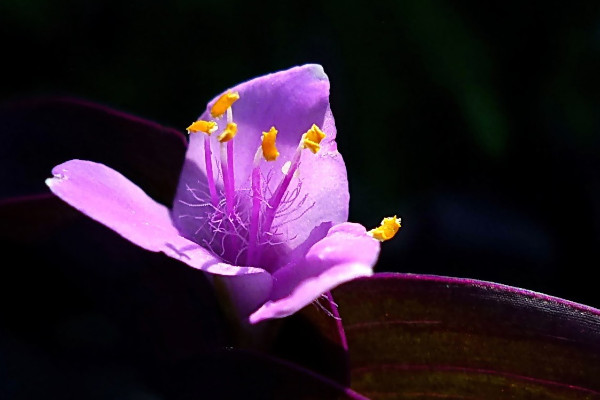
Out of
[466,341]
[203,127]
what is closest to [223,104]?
[203,127]

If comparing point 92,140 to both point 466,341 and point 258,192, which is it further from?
point 466,341

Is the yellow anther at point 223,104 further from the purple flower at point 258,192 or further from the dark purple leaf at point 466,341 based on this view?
the dark purple leaf at point 466,341

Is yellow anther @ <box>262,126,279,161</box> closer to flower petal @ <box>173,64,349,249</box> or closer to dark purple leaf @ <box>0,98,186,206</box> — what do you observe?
flower petal @ <box>173,64,349,249</box>

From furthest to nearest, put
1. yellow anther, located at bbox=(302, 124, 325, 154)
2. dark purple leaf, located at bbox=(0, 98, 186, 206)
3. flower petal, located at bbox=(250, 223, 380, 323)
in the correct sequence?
dark purple leaf, located at bbox=(0, 98, 186, 206), yellow anther, located at bbox=(302, 124, 325, 154), flower petal, located at bbox=(250, 223, 380, 323)

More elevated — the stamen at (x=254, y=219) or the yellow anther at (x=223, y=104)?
the yellow anther at (x=223, y=104)

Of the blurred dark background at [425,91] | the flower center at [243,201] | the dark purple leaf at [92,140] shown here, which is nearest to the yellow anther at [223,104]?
the flower center at [243,201]

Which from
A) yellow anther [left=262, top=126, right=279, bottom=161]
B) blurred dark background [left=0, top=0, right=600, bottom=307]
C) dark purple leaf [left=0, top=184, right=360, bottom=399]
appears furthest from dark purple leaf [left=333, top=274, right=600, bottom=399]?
blurred dark background [left=0, top=0, right=600, bottom=307]
